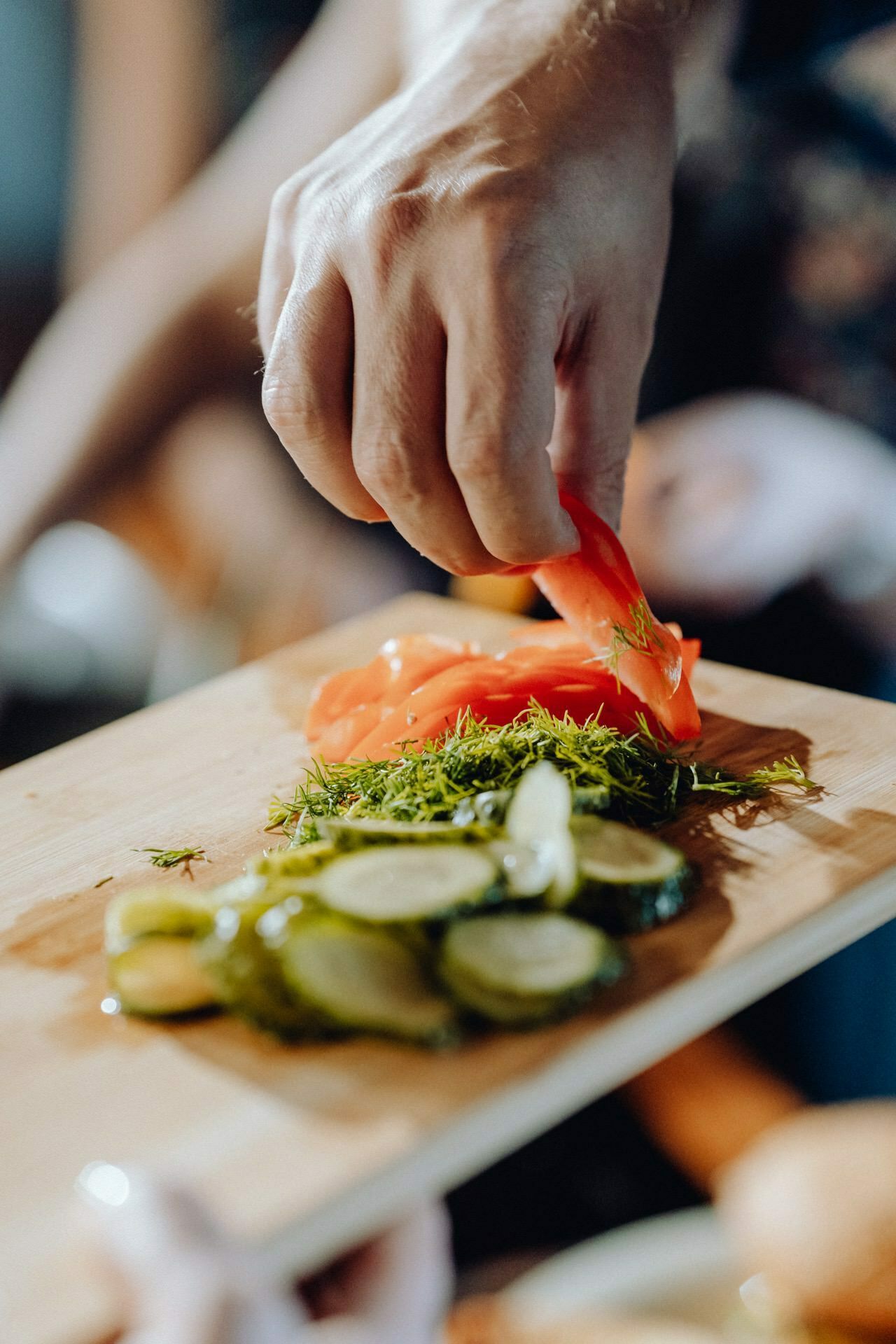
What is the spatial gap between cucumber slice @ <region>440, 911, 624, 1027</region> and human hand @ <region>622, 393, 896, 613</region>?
1962mm

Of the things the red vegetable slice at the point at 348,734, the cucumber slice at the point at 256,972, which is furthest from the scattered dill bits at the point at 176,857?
the cucumber slice at the point at 256,972

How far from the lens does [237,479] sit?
4398 mm

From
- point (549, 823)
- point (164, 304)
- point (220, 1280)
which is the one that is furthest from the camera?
point (164, 304)

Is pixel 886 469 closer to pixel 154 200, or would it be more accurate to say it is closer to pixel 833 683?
pixel 833 683

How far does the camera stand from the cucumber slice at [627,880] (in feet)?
4.80

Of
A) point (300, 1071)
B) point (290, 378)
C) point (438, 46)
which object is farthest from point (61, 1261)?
point (438, 46)

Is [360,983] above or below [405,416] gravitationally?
below

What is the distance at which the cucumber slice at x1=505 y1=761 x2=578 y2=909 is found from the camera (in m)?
Result: 1.41

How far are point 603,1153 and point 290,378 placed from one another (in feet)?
7.57

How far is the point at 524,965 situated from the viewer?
4.27 feet

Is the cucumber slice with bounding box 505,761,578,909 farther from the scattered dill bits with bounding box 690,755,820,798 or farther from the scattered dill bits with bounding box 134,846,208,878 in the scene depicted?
the scattered dill bits with bounding box 134,846,208,878

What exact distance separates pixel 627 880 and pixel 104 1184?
70 cm

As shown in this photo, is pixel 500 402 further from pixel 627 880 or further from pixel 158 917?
pixel 158 917

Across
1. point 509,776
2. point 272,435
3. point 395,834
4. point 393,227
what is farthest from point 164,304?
point 395,834
